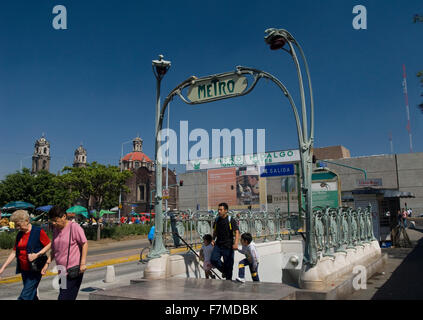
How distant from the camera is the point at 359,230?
11320 millimetres

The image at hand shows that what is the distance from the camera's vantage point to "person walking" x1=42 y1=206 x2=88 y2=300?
15.3 ft

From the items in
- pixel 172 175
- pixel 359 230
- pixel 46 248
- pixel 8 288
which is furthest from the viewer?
pixel 172 175

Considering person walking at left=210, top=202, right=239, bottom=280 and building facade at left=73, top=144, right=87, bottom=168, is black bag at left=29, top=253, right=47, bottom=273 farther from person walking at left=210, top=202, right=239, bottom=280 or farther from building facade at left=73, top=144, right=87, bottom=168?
building facade at left=73, top=144, right=87, bottom=168

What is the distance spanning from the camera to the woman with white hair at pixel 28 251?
479cm

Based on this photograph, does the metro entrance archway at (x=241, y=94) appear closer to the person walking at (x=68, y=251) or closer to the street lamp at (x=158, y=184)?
the street lamp at (x=158, y=184)

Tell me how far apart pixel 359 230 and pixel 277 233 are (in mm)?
3862

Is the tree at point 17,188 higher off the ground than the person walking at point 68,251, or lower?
higher

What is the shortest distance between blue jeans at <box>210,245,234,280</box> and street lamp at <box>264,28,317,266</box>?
1.61 m

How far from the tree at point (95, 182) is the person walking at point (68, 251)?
67.9ft

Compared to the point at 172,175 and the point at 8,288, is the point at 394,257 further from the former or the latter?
the point at 172,175

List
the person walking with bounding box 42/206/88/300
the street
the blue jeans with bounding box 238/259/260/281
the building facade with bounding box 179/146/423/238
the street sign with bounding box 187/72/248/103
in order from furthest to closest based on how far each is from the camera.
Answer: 1. the building facade with bounding box 179/146/423/238
2. the street
3. the street sign with bounding box 187/72/248/103
4. the blue jeans with bounding box 238/259/260/281
5. the person walking with bounding box 42/206/88/300

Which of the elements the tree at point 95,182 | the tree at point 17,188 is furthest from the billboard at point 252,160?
the tree at point 95,182

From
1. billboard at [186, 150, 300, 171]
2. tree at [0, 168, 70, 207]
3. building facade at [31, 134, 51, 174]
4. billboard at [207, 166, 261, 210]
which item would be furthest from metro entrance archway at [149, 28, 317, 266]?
building facade at [31, 134, 51, 174]
